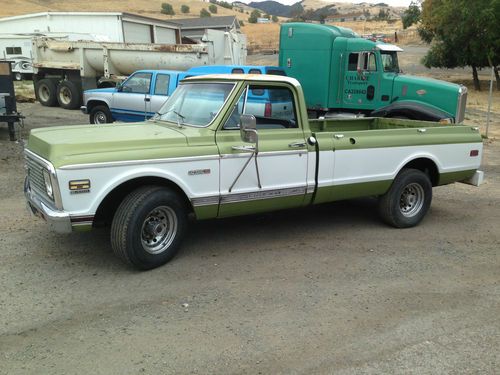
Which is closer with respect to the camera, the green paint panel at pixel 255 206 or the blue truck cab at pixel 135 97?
the green paint panel at pixel 255 206

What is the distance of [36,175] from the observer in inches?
185

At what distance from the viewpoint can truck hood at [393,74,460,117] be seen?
11711mm

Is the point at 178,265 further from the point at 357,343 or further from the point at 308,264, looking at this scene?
the point at 357,343

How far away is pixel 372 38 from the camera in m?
13.7

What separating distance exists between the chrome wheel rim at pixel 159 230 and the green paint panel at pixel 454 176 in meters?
3.69

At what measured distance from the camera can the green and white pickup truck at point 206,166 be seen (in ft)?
14.1

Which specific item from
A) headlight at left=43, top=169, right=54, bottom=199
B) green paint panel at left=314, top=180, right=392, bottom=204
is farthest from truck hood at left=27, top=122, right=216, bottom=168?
green paint panel at left=314, top=180, right=392, bottom=204

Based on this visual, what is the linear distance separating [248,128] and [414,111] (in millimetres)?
8087

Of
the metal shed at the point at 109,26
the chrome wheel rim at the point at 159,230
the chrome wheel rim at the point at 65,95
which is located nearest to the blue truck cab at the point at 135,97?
the chrome wheel rim at the point at 65,95

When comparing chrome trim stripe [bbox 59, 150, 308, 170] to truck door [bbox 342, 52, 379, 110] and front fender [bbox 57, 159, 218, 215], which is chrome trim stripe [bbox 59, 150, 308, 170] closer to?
front fender [bbox 57, 159, 218, 215]

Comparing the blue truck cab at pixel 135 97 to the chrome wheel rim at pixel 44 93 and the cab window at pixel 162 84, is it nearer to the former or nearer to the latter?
the cab window at pixel 162 84

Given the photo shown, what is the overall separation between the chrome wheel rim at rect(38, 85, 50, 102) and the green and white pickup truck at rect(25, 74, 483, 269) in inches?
641

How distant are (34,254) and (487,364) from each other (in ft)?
13.7

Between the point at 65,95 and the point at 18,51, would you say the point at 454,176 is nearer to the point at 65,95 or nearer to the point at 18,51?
the point at 65,95
